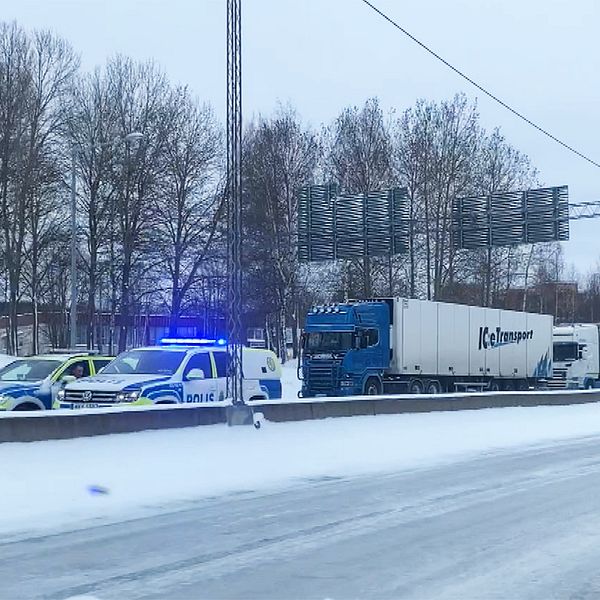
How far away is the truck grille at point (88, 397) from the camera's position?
18.7m

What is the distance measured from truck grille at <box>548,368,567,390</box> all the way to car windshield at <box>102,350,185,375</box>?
2869 centimetres

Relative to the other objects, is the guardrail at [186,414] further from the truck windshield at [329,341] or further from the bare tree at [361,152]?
the bare tree at [361,152]

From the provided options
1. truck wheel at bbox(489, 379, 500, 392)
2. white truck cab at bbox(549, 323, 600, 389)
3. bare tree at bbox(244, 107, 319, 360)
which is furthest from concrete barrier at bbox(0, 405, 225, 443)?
bare tree at bbox(244, 107, 319, 360)

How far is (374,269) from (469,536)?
4848 cm

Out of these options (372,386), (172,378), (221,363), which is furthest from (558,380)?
(172,378)

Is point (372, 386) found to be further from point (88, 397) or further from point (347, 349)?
point (88, 397)

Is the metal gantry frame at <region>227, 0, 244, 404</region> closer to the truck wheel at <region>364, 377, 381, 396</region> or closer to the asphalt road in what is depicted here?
the asphalt road

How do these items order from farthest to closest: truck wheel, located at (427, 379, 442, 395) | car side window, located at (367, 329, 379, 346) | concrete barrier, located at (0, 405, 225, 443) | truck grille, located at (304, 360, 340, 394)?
1. truck wheel, located at (427, 379, 442, 395)
2. car side window, located at (367, 329, 379, 346)
3. truck grille, located at (304, 360, 340, 394)
4. concrete barrier, located at (0, 405, 225, 443)

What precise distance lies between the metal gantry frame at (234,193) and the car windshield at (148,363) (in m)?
2.11

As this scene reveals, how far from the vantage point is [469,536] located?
9.57 metres

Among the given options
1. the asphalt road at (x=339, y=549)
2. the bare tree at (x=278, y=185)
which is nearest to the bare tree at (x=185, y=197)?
the bare tree at (x=278, y=185)

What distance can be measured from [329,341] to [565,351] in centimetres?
1887

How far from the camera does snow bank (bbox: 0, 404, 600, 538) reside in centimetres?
1168

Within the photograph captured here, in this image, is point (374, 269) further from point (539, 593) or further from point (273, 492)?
point (539, 593)
